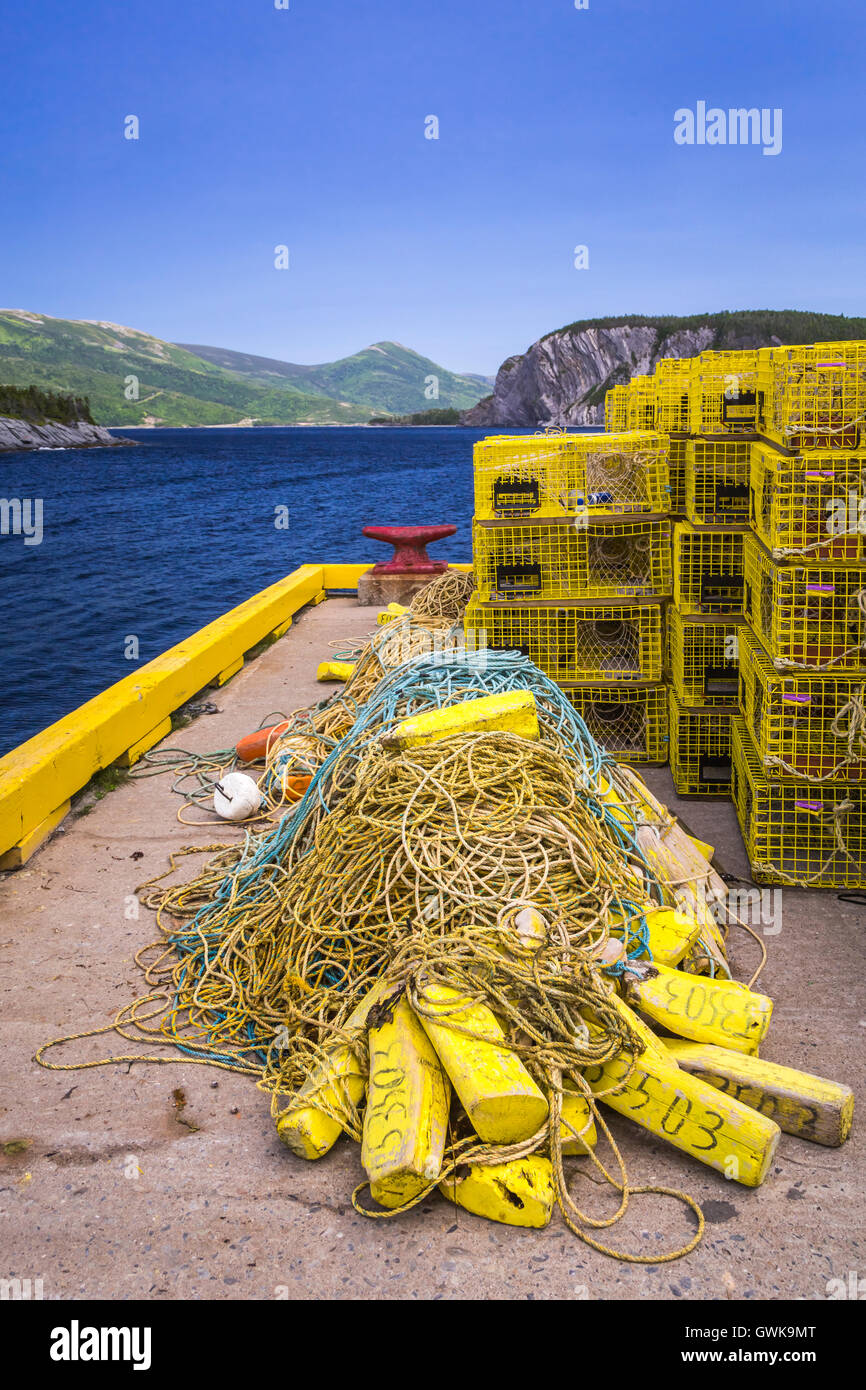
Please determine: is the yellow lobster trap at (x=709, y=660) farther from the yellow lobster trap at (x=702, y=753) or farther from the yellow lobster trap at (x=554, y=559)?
the yellow lobster trap at (x=554, y=559)

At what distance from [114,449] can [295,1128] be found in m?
134

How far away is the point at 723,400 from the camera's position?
5.70 m

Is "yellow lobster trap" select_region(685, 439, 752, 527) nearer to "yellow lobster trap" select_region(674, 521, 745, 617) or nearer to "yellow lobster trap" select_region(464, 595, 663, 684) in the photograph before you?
"yellow lobster trap" select_region(674, 521, 745, 617)

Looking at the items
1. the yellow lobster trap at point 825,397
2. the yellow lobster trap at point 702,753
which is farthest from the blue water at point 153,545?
the yellow lobster trap at point 825,397

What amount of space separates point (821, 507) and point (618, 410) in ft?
11.8

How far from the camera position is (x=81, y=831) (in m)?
5.70

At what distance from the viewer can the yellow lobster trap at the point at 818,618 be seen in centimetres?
440

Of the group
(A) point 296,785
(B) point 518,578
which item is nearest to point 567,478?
(B) point 518,578

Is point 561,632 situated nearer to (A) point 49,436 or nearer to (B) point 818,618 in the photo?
(B) point 818,618

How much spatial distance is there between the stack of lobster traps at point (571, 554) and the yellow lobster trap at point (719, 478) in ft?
1.35

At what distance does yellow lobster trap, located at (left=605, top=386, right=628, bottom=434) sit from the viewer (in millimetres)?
7582

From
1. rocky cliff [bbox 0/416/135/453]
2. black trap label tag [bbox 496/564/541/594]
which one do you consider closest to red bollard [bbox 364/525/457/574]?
black trap label tag [bbox 496/564/541/594]
